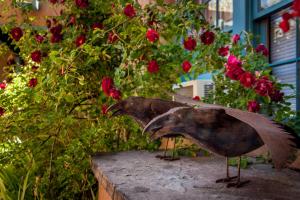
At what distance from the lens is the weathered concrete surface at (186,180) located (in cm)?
105

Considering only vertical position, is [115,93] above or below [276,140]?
above

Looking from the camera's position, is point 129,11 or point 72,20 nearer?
point 129,11

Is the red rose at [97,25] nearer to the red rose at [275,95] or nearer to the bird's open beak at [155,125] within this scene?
the red rose at [275,95]

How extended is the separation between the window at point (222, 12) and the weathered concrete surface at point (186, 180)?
1.50 metres

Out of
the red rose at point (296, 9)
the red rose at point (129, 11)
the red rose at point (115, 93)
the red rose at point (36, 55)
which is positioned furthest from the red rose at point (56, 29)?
the red rose at point (296, 9)

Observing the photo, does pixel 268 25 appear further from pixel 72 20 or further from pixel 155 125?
pixel 155 125

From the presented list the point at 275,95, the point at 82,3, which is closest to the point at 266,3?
the point at 275,95

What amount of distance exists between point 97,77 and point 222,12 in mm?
1298

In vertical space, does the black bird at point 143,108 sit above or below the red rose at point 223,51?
below

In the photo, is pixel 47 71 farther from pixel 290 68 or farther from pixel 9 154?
pixel 290 68

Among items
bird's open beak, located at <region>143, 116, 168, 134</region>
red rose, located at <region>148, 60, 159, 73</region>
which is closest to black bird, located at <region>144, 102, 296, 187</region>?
bird's open beak, located at <region>143, 116, 168, 134</region>

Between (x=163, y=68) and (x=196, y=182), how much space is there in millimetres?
1129

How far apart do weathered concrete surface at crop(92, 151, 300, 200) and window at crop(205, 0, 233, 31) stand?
150 cm

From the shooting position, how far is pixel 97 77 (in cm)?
245
